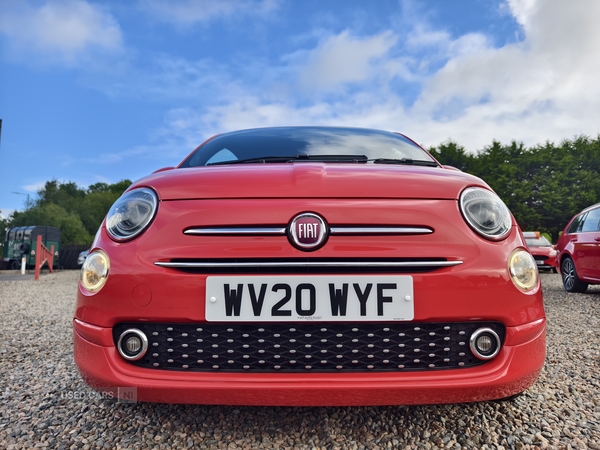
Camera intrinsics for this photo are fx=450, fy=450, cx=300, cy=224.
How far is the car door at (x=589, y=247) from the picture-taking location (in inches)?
251

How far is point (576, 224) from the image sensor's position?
23.6ft

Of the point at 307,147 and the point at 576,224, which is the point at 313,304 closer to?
the point at 307,147

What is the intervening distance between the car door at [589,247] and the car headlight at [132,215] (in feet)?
21.8

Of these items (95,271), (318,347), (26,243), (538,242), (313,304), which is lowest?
(318,347)

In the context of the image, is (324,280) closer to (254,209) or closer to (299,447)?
(254,209)

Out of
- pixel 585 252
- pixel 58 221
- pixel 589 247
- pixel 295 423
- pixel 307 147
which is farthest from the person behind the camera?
pixel 58 221

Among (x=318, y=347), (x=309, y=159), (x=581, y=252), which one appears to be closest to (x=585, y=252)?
(x=581, y=252)

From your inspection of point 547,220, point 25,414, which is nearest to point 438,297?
point 25,414

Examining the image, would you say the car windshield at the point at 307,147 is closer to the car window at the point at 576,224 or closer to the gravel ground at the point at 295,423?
the gravel ground at the point at 295,423

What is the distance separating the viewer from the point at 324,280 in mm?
1449

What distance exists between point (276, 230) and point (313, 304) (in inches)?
10.7

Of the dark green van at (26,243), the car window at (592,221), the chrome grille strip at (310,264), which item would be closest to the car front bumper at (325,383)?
the chrome grille strip at (310,264)

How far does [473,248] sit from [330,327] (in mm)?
548

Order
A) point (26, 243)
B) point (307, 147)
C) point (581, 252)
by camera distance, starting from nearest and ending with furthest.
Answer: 1. point (307, 147)
2. point (581, 252)
3. point (26, 243)
